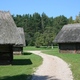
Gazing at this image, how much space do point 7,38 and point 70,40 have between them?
2350 cm

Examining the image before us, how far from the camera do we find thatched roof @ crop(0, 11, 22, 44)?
24203 mm

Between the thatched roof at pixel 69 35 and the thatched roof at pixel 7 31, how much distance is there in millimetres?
20671

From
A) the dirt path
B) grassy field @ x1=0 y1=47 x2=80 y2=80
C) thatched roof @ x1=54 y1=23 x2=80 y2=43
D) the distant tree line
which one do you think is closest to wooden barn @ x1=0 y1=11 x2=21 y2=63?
grassy field @ x1=0 y1=47 x2=80 y2=80

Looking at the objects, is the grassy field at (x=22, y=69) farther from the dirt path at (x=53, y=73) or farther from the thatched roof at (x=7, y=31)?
the thatched roof at (x=7, y=31)

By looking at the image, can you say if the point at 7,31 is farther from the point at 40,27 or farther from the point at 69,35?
the point at 40,27

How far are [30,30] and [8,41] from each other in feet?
319

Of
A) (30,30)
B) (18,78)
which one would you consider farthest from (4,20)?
(30,30)

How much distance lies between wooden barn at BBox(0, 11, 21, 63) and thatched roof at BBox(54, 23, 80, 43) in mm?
21070

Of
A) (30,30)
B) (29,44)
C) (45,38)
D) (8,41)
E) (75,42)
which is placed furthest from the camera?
(30,30)

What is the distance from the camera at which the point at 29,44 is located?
339 feet

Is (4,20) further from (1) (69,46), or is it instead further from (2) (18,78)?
(1) (69,46)

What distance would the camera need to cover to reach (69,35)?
156 feet

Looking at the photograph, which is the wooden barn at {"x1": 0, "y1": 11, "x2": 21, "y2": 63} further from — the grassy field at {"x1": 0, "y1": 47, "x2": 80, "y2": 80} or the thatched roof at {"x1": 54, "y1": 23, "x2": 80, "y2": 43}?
the thatched roof at {"x1": 54, "y1": 23, "x2": 80, "y2": 43}

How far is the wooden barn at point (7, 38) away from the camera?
24.3 meters
